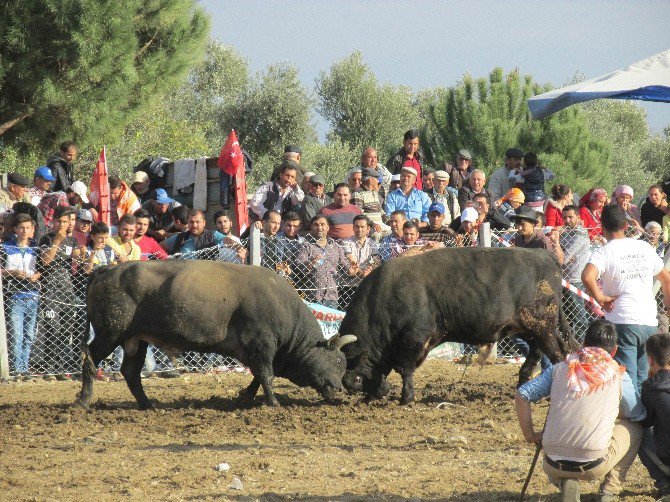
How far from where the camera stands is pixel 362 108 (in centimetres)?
4300

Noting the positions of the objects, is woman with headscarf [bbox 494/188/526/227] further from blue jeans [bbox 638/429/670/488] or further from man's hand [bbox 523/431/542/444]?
man's hand [bbox 523/431/542/444]

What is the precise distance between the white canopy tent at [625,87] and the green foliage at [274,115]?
88.3ft

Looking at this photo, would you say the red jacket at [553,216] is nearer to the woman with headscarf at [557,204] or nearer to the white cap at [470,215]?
the woman with headscarf at [557,204]

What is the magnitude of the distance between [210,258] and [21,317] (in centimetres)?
233

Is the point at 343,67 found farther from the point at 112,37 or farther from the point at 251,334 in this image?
the point at 251,334

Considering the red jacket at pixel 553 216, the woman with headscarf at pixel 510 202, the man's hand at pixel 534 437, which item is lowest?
the man's hand at pixel 534 437

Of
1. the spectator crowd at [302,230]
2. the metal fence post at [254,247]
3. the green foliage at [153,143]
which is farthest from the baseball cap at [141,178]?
the green foliage at [153,143]

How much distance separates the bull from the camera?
10531 millimetres

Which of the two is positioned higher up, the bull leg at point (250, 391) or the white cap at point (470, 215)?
the white cap at point (470, 215)

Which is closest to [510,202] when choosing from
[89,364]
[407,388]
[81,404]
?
[407,388]

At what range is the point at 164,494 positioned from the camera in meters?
6.91

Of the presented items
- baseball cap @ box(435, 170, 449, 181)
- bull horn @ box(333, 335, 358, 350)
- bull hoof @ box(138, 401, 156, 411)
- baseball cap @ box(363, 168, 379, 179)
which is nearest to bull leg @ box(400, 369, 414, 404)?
bull horn @ box(333, 335, 358, 350)

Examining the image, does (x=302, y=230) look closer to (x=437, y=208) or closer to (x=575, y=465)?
(x=437, y=208)

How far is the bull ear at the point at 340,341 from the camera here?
35.8 ft
